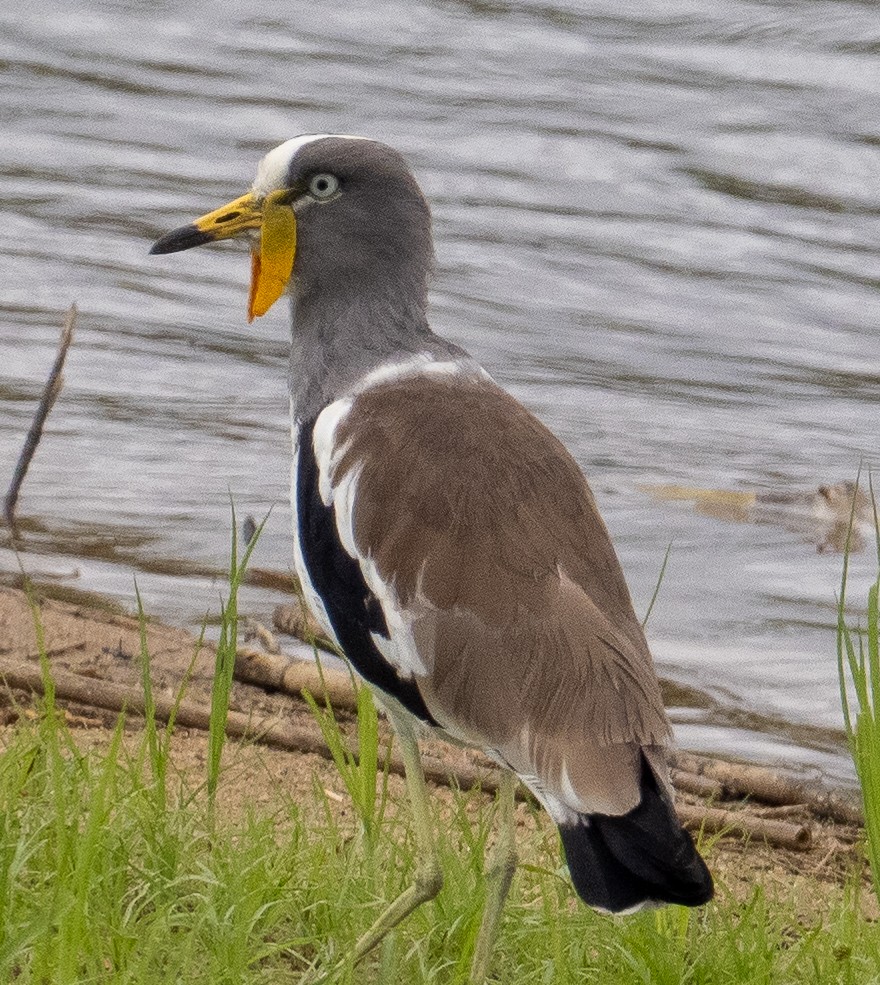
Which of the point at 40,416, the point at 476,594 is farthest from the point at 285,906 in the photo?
the point at 40,416

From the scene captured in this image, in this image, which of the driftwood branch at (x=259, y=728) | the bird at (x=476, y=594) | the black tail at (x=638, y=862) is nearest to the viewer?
the black tail at (x=638, y=862)

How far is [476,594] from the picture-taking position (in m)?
3.60

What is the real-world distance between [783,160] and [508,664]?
→ 333 inches

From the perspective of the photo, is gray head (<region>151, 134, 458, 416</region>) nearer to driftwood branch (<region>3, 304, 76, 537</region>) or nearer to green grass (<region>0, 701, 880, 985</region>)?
green grass (<region>0, 701, 880, 985</region>)

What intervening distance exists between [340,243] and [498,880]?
4.62 ft

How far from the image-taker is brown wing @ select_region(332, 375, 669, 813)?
11.4ft

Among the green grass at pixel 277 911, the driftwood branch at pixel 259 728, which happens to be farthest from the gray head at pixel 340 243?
the driftwood branch at pixel 259 728

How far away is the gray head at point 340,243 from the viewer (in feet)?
13.9

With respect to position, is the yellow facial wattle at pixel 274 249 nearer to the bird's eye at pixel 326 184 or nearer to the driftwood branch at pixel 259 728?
the bird's eye at pixel 326 184

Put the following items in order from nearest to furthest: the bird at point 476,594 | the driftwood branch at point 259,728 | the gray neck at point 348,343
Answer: the bird at point 476,594
the gray neck at point 348,343
the driftwood branch at point 259,728

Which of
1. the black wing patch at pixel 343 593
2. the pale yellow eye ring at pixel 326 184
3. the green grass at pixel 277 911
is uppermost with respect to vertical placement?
the pale yellow eye ring at pixel 326 184

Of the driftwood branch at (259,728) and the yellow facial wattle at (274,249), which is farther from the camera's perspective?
the driftwood branch at (259,728)

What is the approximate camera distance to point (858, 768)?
3.62m

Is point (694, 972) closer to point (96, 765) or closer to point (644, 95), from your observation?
point (96, 765)
